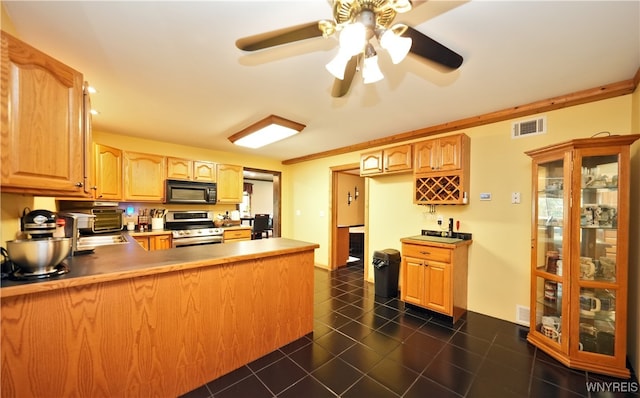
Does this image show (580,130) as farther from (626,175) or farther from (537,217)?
(537,217)

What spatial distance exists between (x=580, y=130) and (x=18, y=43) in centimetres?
423

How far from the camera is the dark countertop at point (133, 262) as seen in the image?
1167 mm

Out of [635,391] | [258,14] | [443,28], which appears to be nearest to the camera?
[258,14]

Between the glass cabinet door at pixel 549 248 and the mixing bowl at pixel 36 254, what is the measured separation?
364 cm

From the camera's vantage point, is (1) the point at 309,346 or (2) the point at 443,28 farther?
(1) the point at 309,346

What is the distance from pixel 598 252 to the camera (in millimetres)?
2062

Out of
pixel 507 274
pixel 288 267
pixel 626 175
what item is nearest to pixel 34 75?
pixel 288 267

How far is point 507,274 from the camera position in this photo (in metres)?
2.74

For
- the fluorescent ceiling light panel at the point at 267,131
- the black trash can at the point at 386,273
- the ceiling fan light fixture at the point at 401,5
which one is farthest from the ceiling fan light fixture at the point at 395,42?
the black trash can at the point at 386,273

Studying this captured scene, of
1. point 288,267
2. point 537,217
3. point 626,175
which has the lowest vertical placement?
point 288,267

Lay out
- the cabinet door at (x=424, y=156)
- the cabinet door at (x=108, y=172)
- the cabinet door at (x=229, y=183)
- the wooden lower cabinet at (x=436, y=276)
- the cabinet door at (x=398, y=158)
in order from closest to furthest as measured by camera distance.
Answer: the wooden lower cabinet at (x=436, y=276) → the cabinet door at (x=424, y=156) → the cabinet door at (x=108, y=172) → the cabinet door at (x=398, y=158) → the cabinet door at (x=229, y=183)

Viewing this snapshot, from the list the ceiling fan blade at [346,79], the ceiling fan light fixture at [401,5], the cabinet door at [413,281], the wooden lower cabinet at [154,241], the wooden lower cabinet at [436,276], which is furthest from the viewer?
the wooden lower cabinet at [154,241]
